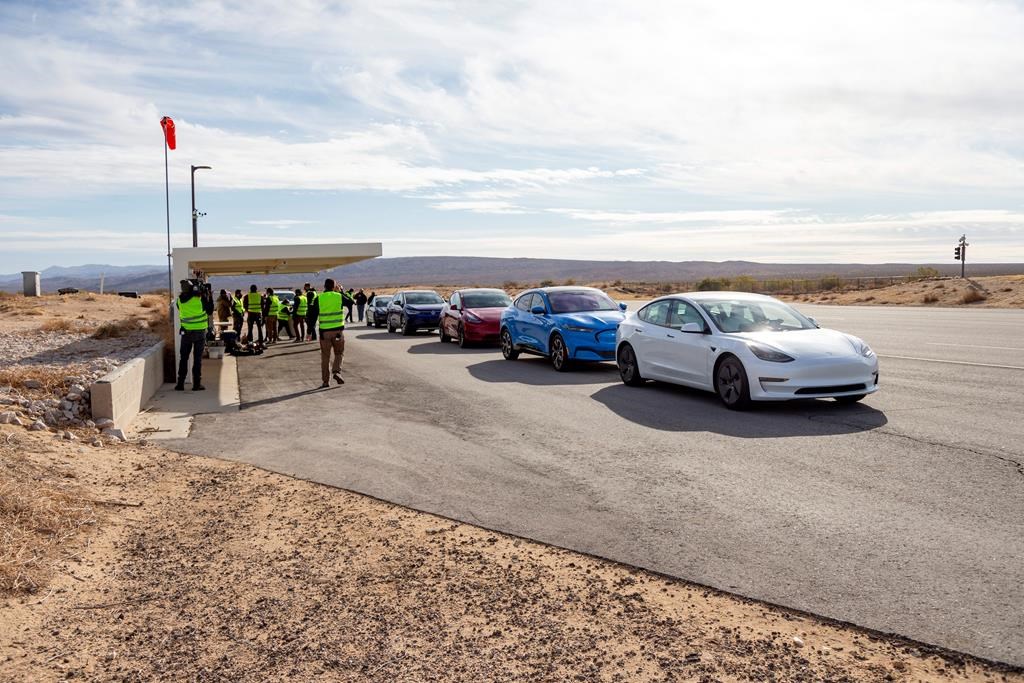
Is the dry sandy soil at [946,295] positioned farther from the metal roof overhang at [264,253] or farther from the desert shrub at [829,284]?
the metal roof overhang at [264,253]

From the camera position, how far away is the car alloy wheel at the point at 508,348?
62.5 ft

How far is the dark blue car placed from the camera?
98.6 feet

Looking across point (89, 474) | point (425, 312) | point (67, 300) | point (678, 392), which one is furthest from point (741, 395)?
point (67, 300)

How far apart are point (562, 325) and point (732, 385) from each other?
551 centimetres

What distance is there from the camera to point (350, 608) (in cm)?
488

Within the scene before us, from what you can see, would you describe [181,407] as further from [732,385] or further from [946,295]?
[946,295]

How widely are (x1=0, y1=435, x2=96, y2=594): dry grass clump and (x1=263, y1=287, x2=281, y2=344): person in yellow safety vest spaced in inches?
753

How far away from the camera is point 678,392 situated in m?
13.1

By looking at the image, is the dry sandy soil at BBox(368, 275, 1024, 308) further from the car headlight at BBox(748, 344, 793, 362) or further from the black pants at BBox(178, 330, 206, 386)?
the black pants at BBox(178, 330, 206, 386)

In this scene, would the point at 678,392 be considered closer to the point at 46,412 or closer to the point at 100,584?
the point at 46,412

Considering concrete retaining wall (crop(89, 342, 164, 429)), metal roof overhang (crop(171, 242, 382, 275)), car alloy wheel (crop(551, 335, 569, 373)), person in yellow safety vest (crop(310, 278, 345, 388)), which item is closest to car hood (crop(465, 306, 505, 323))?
metal roof overhang (crop(171, 242, 382, 275))

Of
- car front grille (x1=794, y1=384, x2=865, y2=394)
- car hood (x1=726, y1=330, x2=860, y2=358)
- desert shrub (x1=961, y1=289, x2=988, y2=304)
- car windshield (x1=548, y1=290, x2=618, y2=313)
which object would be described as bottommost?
car front grille (x1=794, y1=384, x2=865, y2=394)

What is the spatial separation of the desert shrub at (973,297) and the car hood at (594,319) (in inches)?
1377

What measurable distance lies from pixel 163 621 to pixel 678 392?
30.8 ft
